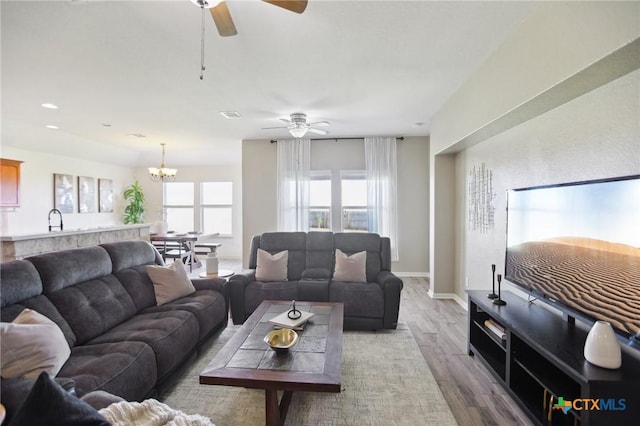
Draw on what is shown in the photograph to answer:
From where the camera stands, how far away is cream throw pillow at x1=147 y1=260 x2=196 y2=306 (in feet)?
9.07

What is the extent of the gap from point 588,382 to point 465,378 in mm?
1127

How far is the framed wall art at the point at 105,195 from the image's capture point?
7.15 metres

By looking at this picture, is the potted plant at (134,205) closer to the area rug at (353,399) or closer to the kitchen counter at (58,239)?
the kitchen counter at (58,239)

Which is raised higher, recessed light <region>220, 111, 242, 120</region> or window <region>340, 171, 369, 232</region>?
Answer: recessed light <region>220, 111, 242, 120</region>

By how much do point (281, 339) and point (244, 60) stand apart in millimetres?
2353

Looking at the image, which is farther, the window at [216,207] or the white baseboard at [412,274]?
the window at [216,207]

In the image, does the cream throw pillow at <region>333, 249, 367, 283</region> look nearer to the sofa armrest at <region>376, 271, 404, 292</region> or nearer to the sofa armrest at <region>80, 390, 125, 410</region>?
the sofa armrest at <region>376, 271, 404, 292</region>

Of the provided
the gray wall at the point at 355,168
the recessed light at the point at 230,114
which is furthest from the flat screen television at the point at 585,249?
the recessed light at the point at 230,114

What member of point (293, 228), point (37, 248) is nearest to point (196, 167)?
point (293, 228)

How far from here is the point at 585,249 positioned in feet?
5.80

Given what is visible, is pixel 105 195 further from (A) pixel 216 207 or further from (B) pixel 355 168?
(B) pixel 355 168

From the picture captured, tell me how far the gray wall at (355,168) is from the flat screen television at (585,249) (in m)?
3.22

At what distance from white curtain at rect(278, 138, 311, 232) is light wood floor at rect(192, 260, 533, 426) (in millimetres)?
2565

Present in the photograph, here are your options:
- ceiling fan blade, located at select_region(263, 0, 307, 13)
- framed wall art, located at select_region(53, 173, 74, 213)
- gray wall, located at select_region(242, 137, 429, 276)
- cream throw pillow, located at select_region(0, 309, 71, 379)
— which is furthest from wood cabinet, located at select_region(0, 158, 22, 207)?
ceiling fan blade, located at select_region(263, 0, 307, 13)
